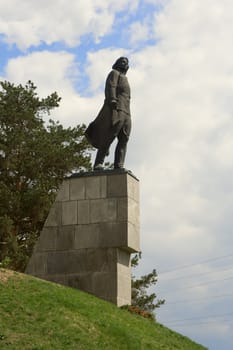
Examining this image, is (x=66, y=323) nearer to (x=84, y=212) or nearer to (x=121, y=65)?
(x=84, y=212)

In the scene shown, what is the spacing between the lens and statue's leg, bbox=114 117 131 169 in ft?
60.8

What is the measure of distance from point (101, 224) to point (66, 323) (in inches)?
184

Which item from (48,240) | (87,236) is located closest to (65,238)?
(48,240)

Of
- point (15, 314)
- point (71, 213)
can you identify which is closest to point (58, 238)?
point (71, 213)

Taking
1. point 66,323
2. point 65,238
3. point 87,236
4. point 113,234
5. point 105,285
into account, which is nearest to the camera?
point 66,323

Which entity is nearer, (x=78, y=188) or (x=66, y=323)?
(x=66, y=323)

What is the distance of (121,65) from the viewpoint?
18.8 metres

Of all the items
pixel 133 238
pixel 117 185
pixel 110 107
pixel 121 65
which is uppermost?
pixel 121 65

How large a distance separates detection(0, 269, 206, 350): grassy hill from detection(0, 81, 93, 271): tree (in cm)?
1195

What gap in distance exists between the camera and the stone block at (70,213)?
18000mm

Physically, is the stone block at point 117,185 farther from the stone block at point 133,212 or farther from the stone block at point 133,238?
the stone block at point 133,238

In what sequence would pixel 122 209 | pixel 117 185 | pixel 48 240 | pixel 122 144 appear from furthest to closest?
1. pixel 122 144
2. pixel 48 240
3. pixel 117 185
4. pixel 122 209

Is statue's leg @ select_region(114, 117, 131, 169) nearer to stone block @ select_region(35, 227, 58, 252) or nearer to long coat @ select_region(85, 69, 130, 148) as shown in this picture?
long coat @ select_region(85, 69, 130, 148)

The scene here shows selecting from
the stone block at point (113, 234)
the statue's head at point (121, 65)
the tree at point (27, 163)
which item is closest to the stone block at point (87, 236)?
the stone block at point (113, 234)
